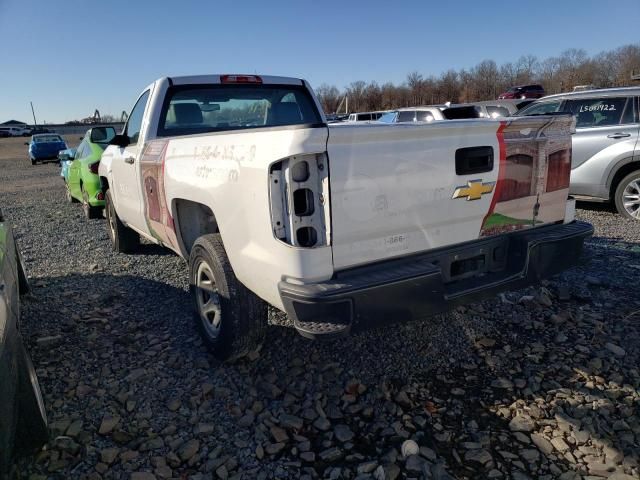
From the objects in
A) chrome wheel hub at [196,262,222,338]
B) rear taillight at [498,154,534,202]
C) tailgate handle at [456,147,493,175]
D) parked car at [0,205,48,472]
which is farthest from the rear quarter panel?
rear taillight at [498,154,534,202]

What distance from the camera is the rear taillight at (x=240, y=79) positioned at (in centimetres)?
427

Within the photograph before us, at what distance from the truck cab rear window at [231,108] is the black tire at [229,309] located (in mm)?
1535

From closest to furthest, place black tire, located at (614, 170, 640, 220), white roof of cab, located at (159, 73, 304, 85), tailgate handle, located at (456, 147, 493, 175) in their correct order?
tailgate handle, located at (456, 147, 493, 175) < white roof of cab, located at (159, 73, 304, 85) < black tire, located at (614, 170, 640, 220)

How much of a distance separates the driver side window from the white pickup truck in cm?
87

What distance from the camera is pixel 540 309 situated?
3834 mm

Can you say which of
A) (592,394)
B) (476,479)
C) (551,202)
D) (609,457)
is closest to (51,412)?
(476,479)

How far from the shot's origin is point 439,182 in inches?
101

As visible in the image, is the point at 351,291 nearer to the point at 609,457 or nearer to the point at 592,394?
the point at 609,457

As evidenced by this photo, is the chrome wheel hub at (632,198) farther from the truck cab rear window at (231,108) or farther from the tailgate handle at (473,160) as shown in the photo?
the tailgate handle at (473,160)

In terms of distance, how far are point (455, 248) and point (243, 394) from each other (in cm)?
156

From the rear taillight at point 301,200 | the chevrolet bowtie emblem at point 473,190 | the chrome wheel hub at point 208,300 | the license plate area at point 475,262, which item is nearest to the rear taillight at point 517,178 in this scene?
the chevrolet bowtie emblem at point 473,190

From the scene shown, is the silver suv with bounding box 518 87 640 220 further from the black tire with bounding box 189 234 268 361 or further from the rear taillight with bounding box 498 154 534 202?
the black tire with bounding box 189 234 268 361

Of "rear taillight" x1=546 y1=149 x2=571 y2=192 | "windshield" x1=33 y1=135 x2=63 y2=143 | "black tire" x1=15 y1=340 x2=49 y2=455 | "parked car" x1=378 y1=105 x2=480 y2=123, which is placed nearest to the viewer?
"black tire" x1=15 y1=340 x2=49 y2=455

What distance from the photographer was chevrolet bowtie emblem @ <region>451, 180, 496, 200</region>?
2656 millimetres
